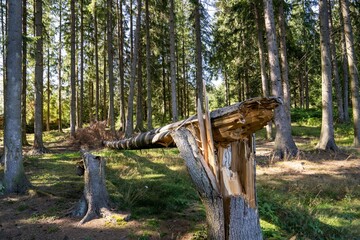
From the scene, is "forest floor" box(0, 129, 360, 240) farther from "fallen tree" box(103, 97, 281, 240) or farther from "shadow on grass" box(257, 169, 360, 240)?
"fallen tree" box(103, 97, 281, 240)

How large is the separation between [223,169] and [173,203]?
2565mm

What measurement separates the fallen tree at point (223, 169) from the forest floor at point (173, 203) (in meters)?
0.80

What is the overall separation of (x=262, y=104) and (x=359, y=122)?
39.2 feet

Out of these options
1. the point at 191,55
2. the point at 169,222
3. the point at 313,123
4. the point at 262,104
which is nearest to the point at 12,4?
the point at 169,222

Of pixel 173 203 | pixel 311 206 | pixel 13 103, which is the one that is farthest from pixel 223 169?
pixel 13 103

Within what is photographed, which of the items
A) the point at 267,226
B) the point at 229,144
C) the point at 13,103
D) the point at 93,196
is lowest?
the point at 267,226

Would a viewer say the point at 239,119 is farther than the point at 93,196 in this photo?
No

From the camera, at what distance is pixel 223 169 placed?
3.48 m

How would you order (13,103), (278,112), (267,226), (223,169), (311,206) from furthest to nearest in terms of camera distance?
(278,112) → (13,103) → (311,206) → (267,226) → (223,169)

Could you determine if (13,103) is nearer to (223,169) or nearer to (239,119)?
(223,169)

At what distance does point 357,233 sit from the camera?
A: 512 centimetres

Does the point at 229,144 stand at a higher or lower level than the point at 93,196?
higher

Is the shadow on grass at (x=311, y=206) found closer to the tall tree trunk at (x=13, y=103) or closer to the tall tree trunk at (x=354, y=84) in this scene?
the tall tree trunk at (x=354, y=84)

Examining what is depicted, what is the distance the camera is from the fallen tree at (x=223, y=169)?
338 centimetres
